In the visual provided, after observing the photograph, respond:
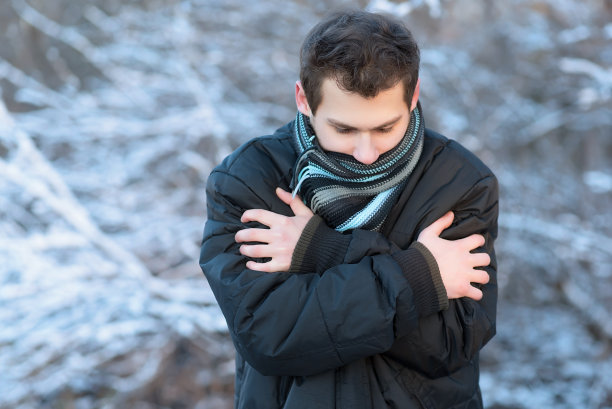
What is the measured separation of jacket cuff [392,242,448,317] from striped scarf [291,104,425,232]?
13 cm

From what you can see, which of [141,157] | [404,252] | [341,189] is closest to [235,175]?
[341,189]

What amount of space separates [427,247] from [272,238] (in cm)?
37

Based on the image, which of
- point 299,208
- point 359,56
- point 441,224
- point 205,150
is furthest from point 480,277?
point 205,150

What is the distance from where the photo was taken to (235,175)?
5.06 ft

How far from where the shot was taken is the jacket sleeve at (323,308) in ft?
4.46

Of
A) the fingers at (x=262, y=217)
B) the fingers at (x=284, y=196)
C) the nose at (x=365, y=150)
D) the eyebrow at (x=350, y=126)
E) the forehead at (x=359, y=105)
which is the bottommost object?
the fingers at (x=262, y=217)

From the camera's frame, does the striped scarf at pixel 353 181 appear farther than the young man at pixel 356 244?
Yes

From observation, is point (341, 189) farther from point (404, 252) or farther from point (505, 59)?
point (505, 59)

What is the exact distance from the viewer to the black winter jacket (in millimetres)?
1366

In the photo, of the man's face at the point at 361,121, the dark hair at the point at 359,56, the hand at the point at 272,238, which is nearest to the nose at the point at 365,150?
the man's face at the point at 361,121

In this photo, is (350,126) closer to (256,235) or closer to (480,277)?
(256,235)

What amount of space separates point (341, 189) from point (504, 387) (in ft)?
7.61

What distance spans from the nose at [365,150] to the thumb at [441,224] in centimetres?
22

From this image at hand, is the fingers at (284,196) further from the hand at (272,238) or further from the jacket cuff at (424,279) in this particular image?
the jacket cuff at (424,279)
